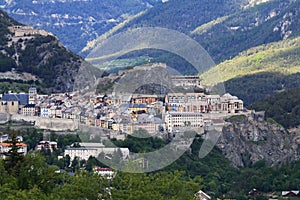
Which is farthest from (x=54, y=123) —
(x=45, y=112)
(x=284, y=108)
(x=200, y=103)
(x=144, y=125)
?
(x=284, y=108)

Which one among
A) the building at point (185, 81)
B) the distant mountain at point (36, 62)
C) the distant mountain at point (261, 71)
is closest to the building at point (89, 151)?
the building at point (185, 81)

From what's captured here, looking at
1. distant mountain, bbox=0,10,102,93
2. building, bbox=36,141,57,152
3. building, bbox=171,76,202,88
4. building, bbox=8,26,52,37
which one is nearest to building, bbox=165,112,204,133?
building, bbox=36,141,57,152

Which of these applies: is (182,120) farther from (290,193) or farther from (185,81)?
(185,81)

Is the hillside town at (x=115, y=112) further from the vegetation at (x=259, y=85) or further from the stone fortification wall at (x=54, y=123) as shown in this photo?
the vegetation at (x=259, y=85)

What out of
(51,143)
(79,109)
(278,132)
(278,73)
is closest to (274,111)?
(278,132)

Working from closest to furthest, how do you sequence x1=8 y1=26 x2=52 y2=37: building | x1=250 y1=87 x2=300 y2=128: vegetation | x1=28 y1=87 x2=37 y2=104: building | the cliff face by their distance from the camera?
the cliff face
x1=28 y1=87 x2=37 y2=104: building
x1=250 y1=87 x2=300 y2=128: vegetation
x1=8 y1=26 x2=52 y2=37: building

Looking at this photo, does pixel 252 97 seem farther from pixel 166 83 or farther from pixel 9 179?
pixel 9 179

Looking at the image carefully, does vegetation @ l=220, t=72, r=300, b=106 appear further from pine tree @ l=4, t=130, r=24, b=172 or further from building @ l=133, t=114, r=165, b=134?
pine tree @ l=4, t=130, r=24, b=172
